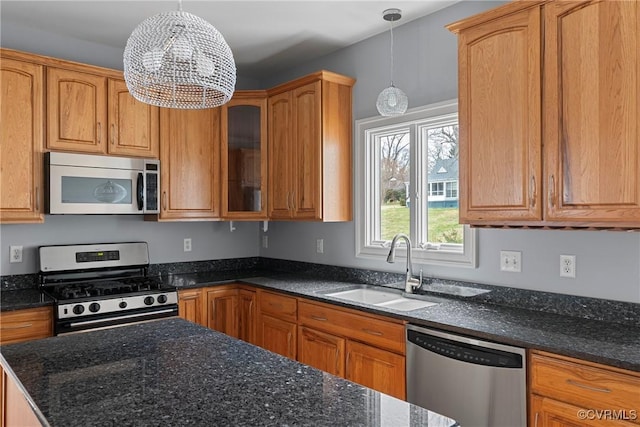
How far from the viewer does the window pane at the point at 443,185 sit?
2.96m

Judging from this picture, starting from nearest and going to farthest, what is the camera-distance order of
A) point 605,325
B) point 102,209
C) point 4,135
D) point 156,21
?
point 156,21, point 605,325, point 4,135, point 102,209

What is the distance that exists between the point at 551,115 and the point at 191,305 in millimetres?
2614

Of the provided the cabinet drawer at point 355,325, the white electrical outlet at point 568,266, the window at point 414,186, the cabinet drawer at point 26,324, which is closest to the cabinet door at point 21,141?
the cabinet drawer at point 26,324

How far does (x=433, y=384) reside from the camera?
225 cm

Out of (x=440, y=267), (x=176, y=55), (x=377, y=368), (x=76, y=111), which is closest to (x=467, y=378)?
(x=377, y=368)

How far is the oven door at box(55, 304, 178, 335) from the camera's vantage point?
282cm

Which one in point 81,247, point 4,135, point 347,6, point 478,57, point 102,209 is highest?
point 347,6

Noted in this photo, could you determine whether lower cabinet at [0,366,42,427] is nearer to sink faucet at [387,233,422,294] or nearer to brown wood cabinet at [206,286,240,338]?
brown wood cabinet at [206,286,240,338]

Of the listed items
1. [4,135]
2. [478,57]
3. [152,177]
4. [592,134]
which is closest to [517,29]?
[478,57]

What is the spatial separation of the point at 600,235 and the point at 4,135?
339 cm

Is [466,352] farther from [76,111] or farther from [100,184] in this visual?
[76,111]

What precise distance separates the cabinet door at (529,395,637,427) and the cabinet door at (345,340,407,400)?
676mm

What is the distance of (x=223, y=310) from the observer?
11.7 ft

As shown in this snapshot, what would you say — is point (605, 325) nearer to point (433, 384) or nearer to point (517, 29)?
point (433, 384)
